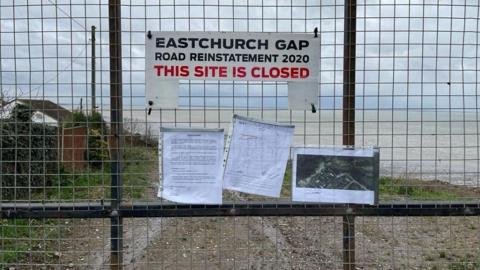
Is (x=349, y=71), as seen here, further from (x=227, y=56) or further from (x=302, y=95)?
(x=227, y=56)

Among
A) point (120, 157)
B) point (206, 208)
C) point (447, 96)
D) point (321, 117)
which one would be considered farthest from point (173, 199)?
point (447, 96)

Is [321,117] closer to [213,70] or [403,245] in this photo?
[213,70]

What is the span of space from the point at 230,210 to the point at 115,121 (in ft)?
3.50

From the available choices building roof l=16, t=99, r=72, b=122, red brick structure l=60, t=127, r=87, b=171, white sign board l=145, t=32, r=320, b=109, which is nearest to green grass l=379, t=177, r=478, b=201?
white sign board l=145, t=32, r=320, b=109

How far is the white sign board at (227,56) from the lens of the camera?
12.7 feet

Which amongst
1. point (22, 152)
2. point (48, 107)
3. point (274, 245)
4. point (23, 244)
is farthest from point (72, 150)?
point (274, 245)

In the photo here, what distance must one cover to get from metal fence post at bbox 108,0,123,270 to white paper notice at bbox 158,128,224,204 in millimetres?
326

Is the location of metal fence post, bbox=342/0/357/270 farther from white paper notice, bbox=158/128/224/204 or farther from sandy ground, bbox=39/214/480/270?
sandy ground, bbox=39/214/480/270

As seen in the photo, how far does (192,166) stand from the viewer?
4035 millimetres

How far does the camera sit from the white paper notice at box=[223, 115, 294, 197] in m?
4.00

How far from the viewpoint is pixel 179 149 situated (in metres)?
3.99

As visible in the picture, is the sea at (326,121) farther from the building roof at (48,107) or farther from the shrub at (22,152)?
the shrub at (22,152)

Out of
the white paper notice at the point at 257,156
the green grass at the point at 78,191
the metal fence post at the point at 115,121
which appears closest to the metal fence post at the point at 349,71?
the white paper notice at the point at 257,156

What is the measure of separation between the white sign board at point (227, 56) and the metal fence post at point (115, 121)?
0.74ft
